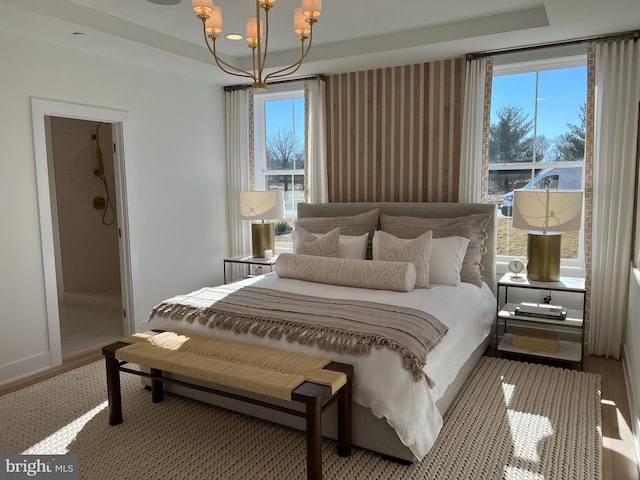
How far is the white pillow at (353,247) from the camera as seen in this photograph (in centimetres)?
400

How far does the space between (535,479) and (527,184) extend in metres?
2.58

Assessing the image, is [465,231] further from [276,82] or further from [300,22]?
[276,82]

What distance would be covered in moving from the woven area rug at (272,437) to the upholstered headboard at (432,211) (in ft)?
3.29

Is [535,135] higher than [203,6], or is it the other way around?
[203,6]

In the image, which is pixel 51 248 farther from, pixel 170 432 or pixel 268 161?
pixel 268 161

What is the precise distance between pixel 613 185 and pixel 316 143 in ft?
8.66

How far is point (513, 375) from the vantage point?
3.48 meters

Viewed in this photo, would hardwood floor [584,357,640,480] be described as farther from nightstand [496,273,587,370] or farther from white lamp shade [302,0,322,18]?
white lamp shade [302,0,322,18]

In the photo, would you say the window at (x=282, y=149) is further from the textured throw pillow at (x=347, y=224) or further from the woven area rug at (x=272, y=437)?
the woven area rug at (x=272, y=437)

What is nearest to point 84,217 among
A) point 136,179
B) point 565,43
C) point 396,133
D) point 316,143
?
point 136,179

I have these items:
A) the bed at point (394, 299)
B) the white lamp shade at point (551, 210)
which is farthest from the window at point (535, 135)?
the white lamp shade at point (551, 210)

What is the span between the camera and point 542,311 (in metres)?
3.62

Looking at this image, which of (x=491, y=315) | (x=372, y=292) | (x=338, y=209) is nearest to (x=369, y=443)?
(x=372, y=292)

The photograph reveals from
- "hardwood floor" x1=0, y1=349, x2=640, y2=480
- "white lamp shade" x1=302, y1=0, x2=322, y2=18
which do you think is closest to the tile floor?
"hardwood floor" x1=0, y1=349, x2=640, y2=480
